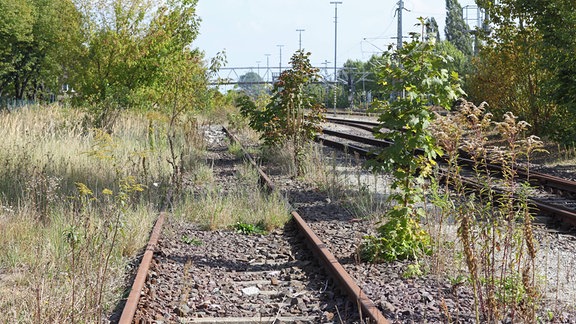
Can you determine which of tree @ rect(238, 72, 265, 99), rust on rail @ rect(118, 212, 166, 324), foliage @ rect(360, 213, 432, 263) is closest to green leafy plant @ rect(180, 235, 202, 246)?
rust on rail @ rect(118, 212, 166, 324)

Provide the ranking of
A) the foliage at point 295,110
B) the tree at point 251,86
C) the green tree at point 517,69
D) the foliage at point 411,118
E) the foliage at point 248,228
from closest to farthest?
the foliage at point 411,118 < the foliage at point 248,228 < the foliage at point 295,110 < the green tree at point 517,69 < the tree at point 251,86

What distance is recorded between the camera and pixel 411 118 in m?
8.21

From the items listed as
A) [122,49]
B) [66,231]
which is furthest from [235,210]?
[122,49]

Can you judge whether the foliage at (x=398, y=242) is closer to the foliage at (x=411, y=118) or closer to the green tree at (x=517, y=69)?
the foliage at (x=411, y=118)

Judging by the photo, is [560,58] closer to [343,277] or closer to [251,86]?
[343,277]

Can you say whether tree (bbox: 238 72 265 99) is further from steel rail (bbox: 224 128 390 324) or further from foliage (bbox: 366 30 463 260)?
foliage (bbox: 366 30 463 260)

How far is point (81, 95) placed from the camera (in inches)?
1001

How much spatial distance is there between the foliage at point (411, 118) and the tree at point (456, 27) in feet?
379

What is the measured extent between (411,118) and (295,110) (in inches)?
390

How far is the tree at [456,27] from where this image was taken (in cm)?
12212

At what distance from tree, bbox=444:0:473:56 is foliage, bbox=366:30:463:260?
115632 millimetres

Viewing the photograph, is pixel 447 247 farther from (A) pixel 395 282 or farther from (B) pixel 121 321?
(B) pixel 121 321

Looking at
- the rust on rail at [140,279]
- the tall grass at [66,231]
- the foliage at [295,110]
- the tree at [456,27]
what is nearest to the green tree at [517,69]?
the foliage at [295,110]

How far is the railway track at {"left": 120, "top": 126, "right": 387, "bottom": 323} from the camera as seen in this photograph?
6.32 m
